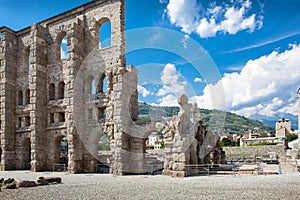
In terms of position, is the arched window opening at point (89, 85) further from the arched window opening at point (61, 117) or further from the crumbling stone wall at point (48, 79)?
the arched window opening at point (61, 117)

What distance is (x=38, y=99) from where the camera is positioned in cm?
2219

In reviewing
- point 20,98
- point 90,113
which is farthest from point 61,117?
point 20,98

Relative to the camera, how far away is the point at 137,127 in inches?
706

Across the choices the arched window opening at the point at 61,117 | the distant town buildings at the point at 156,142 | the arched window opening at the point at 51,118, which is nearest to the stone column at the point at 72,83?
the arched window opening at the point at 61,117

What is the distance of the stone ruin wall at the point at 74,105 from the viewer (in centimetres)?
1741

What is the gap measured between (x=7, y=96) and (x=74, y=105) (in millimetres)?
8799

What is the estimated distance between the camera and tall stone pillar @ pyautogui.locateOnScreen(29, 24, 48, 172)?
2150 cm

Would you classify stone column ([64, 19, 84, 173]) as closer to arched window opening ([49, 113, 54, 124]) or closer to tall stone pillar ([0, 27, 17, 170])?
arched window opening ([49, 113, 54, 124])

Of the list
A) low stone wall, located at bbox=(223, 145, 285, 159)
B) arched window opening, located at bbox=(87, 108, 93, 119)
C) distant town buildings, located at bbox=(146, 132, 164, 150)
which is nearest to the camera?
arched window opening, located at bbox=(87, 108, 93, 119)

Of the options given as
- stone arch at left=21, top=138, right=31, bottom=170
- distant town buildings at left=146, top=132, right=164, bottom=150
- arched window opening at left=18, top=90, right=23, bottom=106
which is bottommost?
distant town buildings at left=146, top=132, right=164, bottom=150

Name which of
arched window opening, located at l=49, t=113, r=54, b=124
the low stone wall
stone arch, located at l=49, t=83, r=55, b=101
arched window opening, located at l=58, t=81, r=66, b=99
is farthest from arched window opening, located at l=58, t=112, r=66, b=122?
the low stone wall

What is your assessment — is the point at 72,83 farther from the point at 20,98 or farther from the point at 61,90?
the point at 20,98

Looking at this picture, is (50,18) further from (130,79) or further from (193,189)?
(193,189)

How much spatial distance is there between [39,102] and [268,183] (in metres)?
18.3
